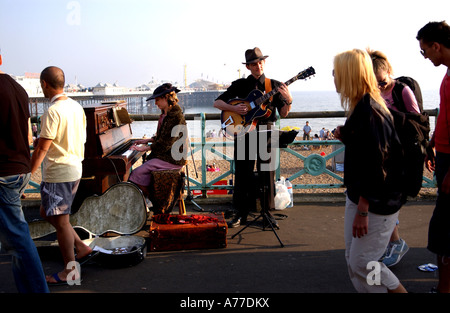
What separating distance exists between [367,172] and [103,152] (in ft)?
11.3

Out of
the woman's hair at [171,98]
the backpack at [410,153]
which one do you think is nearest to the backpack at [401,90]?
the backpack at [410,153]

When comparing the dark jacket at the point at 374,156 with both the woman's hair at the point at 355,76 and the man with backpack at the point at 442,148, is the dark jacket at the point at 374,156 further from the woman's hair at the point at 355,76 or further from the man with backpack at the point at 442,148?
the man with backpack at the point at 442,148

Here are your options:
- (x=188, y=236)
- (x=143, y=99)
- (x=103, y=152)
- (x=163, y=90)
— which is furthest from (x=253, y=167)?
(x=143, y=99)

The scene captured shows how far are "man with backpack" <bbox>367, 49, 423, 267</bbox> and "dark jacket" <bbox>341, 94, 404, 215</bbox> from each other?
1.29 m

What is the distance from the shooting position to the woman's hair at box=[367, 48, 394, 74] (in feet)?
12.8

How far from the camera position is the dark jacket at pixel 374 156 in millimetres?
2564

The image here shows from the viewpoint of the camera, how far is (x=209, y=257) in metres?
4.53

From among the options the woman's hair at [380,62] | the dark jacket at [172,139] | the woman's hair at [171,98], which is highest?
the woman's hair at [380,62]

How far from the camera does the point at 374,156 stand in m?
2.56

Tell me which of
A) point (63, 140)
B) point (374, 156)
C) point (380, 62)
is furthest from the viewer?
point (380, 62)

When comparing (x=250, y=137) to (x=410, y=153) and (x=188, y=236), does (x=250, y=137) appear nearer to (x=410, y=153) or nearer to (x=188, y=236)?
(x=188, y=236)
